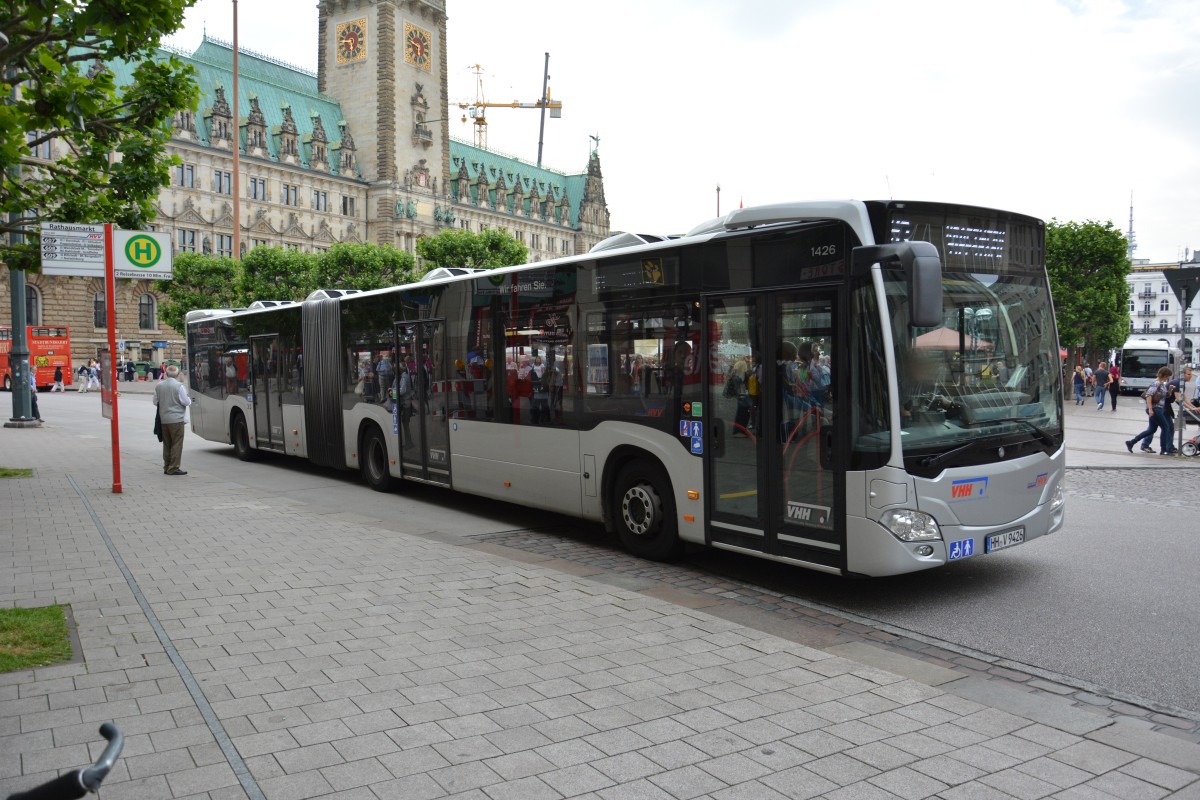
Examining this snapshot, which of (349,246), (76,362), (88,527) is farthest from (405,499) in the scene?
(76,362)

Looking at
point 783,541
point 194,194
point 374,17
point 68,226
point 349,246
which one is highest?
point 374,17

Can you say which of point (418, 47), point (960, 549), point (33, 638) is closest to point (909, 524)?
point (960, 549)

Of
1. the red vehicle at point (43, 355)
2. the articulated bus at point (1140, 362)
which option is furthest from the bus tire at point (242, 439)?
the articulated bus at point (1140, 362)

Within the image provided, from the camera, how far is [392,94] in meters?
98.7

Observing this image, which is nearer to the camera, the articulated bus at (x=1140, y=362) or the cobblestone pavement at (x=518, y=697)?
the cobblestone pavement at (x=518, y=697)

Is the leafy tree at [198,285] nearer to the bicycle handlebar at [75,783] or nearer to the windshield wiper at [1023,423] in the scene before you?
the windshield wiper at [1023,423]

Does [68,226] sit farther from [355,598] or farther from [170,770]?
[170,770]

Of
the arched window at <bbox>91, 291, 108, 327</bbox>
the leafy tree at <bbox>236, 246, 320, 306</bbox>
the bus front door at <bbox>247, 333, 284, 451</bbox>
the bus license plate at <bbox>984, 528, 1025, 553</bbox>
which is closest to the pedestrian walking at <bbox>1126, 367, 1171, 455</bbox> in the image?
the bus license plate at <bbox>984, 528, 1025, 553</bbox>

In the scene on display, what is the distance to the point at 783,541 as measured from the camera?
738 centimetres

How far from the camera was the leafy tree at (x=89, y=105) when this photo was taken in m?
7.46

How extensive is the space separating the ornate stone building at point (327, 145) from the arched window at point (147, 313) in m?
0.10

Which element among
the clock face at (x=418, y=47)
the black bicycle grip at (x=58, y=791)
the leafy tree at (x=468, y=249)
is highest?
the clock face at (x=418, y=47)

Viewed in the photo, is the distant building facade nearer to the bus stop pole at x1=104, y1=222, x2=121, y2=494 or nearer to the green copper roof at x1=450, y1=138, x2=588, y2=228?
the green copper roof at x1=450, y1=138, x2=588, y2=228

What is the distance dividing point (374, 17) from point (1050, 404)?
332 feet
